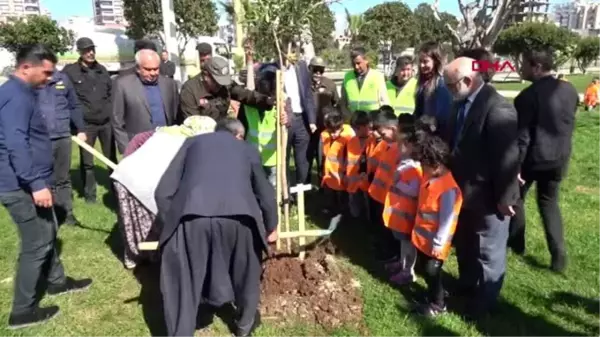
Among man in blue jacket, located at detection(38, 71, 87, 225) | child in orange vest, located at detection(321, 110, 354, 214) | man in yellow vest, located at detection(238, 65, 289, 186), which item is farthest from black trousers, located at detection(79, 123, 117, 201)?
child in orange vest, located at detection(321, 110, 354, 214)

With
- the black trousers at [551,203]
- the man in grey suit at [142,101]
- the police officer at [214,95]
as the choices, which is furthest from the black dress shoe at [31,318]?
the black trousers at [551,203]

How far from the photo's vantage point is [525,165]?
4246 millimetres

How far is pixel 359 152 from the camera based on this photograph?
17.0ft

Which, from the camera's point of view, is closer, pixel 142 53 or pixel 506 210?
pixel 506 210

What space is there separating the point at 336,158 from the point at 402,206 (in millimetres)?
1513

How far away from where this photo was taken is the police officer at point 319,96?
6.25m

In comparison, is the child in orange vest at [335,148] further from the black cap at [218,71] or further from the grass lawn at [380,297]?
the black cap at [218,71]

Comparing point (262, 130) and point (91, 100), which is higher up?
point (91, 100)

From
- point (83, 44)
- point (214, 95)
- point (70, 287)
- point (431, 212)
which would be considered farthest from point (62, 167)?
point (431, 212)

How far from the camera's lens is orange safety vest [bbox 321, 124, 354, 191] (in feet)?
17.5

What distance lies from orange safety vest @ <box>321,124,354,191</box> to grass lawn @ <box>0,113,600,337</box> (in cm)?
59

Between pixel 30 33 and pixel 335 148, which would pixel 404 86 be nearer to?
pixel 335 148

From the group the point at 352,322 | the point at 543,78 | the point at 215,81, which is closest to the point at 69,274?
the point at 215,81

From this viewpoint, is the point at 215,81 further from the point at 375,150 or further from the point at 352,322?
the point at 352,322
